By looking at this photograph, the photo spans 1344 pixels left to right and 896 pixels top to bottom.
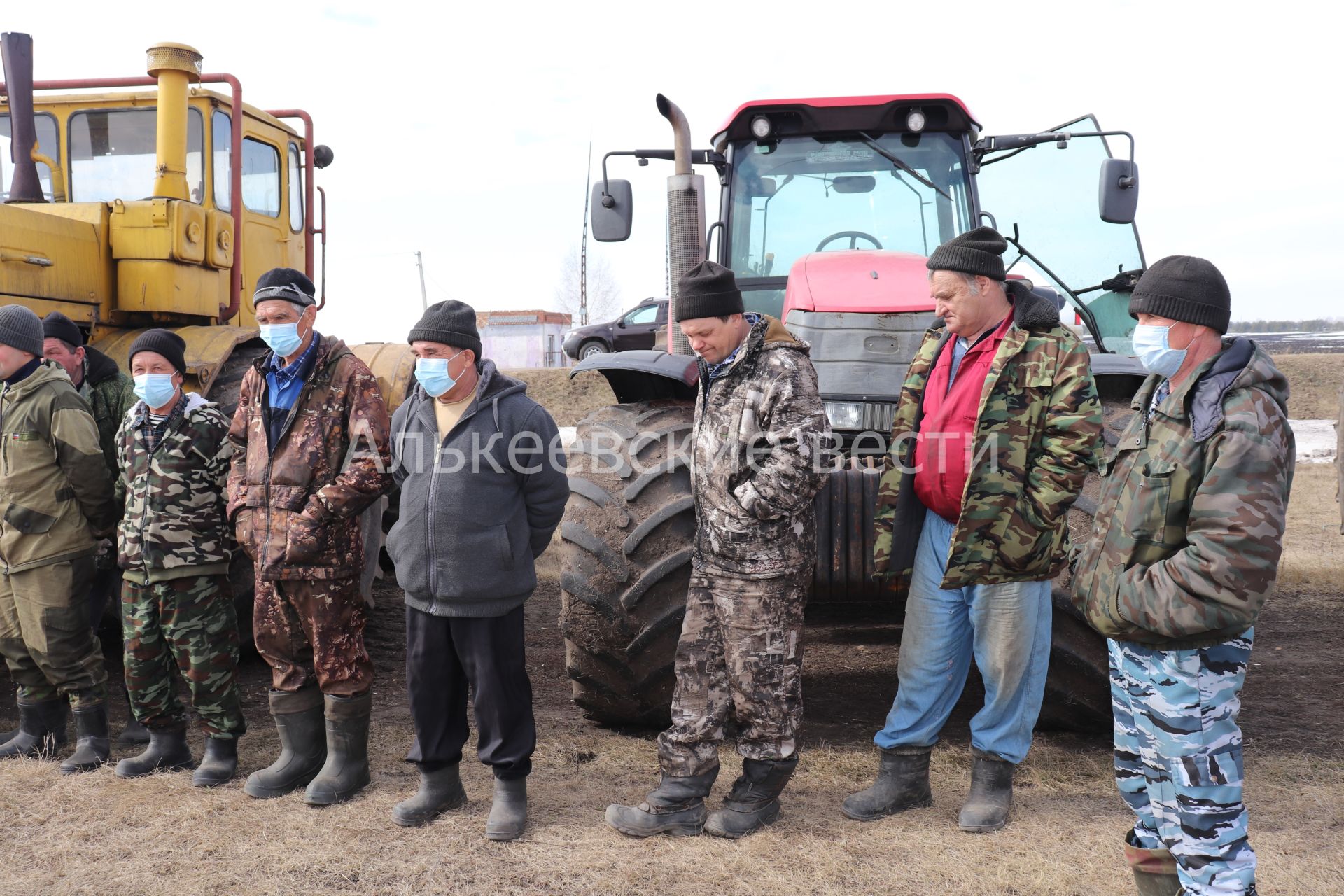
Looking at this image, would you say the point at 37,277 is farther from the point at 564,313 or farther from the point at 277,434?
the point at 564,313

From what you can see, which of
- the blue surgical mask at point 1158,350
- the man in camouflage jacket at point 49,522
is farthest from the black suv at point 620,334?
the blue surgical mask at point 1158,350

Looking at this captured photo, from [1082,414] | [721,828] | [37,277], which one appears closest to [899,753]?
[721,828]

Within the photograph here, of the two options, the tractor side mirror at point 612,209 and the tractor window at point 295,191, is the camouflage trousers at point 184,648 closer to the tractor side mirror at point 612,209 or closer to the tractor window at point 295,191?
the tractor side mirror at point 612,209

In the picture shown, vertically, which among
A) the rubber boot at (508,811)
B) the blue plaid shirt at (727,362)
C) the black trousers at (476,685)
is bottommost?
the rubber boot at (508,811)

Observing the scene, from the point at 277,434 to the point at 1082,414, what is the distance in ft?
8.70

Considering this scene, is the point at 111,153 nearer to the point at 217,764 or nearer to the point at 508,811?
the point at 217,764

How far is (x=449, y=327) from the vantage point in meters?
3.28

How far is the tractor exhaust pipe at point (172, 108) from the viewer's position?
5461mm

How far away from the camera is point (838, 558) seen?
349 centimetres

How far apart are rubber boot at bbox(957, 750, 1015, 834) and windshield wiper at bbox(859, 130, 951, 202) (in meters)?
2.69

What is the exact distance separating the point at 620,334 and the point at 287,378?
14.5m

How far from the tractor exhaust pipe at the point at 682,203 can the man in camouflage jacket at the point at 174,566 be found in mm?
1875

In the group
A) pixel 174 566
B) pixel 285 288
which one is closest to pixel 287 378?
pixel 285 288

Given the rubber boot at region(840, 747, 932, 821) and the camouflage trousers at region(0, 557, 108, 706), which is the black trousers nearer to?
the rubber boot at region(840, 747, 932, 821)
